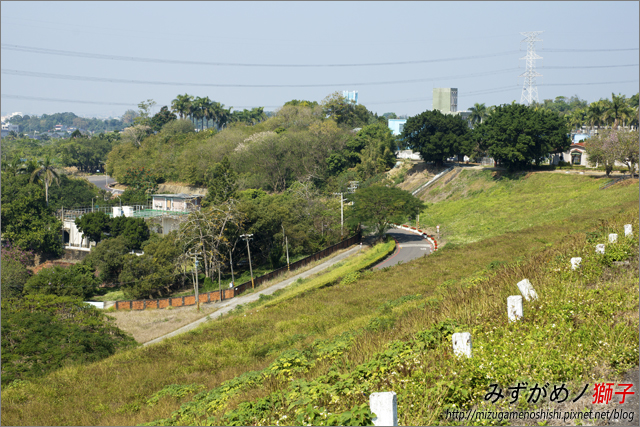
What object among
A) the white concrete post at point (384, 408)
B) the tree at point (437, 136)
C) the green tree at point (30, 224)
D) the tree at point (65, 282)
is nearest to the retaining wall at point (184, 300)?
the tree at point (65, 282)

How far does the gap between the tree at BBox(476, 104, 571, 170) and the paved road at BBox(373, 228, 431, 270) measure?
20.4 m

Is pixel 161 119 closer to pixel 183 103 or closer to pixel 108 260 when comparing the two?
pixel 183 103

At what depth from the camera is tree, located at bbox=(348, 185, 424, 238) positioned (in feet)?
181

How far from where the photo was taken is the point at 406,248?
53594mm

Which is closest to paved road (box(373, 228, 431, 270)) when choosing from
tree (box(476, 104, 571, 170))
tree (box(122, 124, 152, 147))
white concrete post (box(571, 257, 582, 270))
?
tree (box(476, 104, 571, 170))

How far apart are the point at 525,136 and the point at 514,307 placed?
208 ft

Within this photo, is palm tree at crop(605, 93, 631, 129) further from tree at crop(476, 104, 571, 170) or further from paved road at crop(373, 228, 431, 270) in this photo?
paved road at crop(373, 228, 431, 270)

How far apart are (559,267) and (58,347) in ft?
69.6

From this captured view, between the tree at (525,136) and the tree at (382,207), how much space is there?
21555 mm

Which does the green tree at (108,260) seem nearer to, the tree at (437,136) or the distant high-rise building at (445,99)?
the tree at (437,136)

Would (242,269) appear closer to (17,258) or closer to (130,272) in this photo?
Answer: (130,272)

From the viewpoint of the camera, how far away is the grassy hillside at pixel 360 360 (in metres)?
8.61

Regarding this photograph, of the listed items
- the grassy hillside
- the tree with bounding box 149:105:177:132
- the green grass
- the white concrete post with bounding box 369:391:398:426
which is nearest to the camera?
the white concrete post with bounding box 369:391:398:426

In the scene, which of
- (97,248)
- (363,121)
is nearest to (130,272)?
(97,248)
